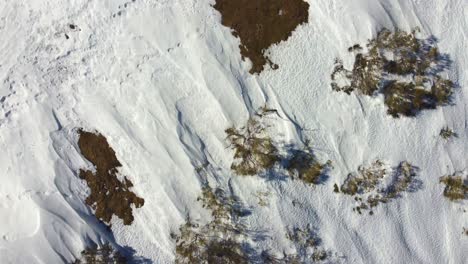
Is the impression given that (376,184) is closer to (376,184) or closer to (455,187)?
(376,184)

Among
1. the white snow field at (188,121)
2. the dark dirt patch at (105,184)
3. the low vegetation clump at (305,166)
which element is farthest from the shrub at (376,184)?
the dark dirt patch at (105,184)

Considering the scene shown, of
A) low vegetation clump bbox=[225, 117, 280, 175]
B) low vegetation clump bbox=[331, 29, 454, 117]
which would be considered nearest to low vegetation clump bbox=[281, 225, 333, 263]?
low vegetation clump bbox=[225, 117, 280, 175]

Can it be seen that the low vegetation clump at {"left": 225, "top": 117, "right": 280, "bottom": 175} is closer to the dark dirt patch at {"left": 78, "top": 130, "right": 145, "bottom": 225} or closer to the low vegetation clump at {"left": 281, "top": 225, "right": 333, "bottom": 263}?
the low vegetation clump at {"left": 281, "top": 225, "right": 333, "bottom": 263}

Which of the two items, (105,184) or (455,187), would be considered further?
(455,187)

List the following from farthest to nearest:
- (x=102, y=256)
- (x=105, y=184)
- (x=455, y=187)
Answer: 1. (x=455, y=187)
2. (x=105, y=184)
3. (x=102, y=256)

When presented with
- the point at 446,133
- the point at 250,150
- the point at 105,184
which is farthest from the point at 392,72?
the point at 105,184
